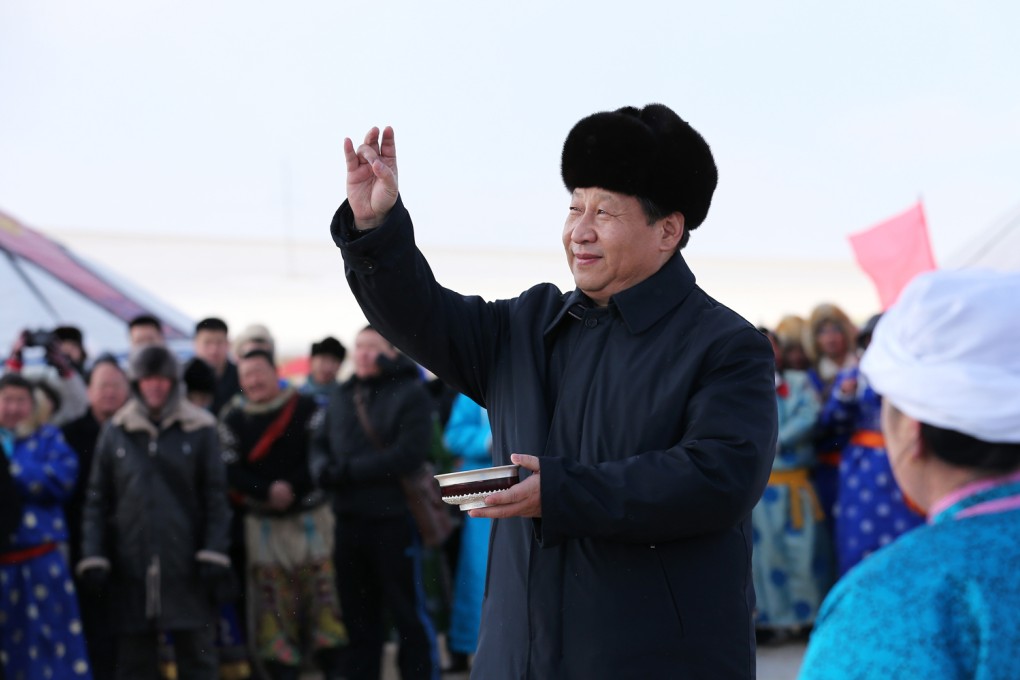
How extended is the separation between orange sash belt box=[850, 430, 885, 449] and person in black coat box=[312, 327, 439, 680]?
2.51 meters

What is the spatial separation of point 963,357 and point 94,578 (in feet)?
15.8

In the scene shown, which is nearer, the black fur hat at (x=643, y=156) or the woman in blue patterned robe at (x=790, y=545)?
the black fur hat at (x=643, y=156)

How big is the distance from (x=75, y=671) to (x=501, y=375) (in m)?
3.80

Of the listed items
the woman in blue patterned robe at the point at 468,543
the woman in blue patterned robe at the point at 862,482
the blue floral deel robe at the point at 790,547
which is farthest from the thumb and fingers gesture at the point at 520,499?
the blue floral deel robe at the point at 790,547

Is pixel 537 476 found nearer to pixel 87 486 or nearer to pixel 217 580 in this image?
pixel 217 580

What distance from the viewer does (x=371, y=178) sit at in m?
2.57

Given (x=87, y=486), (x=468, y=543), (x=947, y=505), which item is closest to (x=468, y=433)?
→ (x=468, y=543)

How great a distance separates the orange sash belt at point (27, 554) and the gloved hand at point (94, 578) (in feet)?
0.84

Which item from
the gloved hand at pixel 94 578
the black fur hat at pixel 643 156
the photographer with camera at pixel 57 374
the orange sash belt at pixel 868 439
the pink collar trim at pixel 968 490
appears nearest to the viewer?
the pink collar trim at pixel 968 490

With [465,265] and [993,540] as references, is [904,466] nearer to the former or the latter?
[993,540]

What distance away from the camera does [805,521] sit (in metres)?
7.42

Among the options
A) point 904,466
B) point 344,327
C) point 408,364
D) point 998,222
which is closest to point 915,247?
point 998,222

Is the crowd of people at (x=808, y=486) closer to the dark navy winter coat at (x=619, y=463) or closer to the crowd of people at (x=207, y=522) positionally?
the crowd of people at (x=207, y=522)

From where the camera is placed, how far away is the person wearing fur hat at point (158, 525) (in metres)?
5.55
